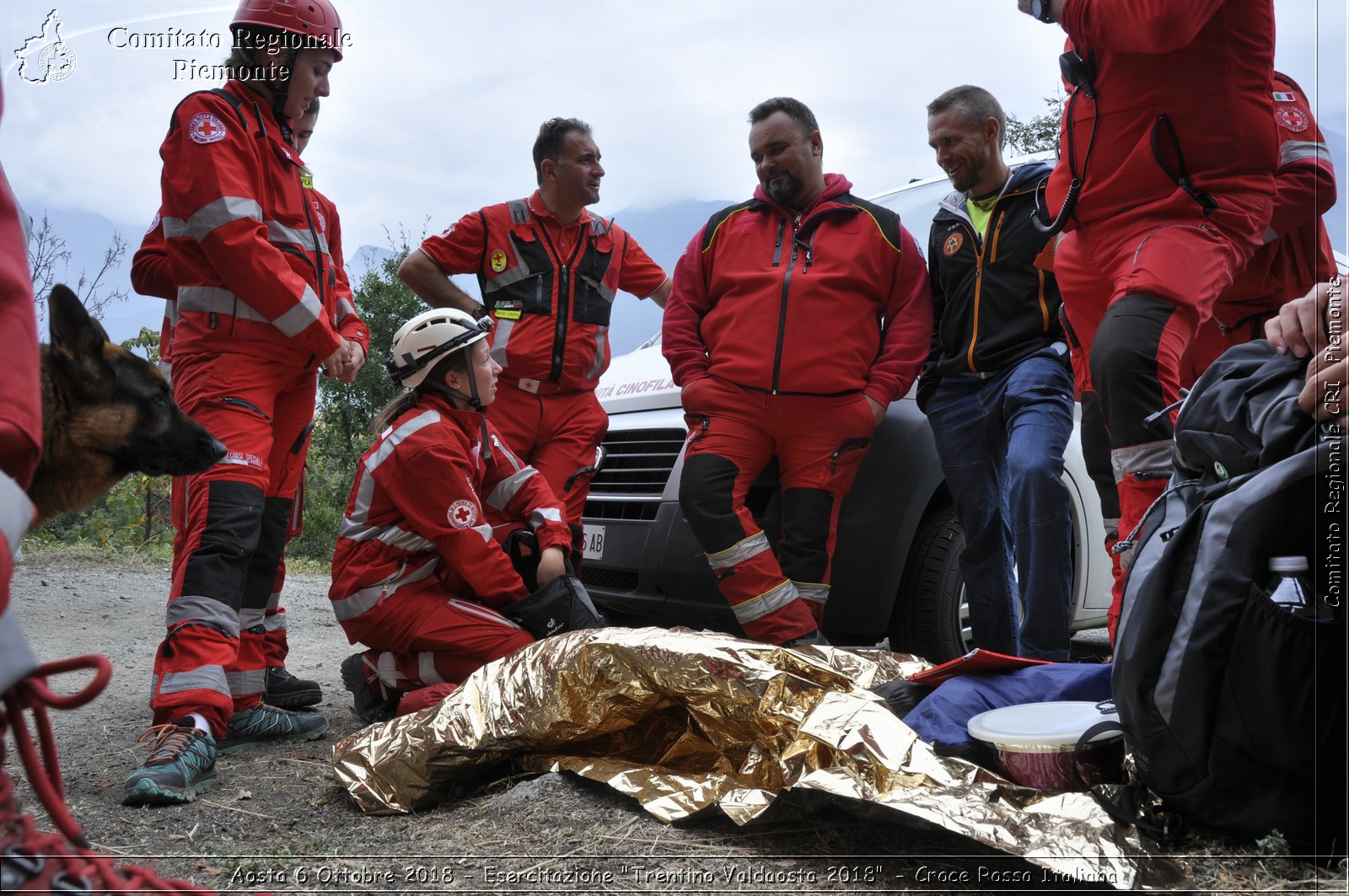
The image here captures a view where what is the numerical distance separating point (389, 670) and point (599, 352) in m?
1.77

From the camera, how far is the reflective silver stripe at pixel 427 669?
11.9ft

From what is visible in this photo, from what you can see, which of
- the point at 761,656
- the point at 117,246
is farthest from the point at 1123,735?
the point at 117,246

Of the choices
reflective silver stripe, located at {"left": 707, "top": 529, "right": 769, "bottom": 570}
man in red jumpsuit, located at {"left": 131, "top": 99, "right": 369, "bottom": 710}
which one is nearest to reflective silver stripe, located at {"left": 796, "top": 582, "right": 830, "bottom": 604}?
reflective silver stripe, located at {"left": 707, "top": 529, "right": 769, "bottom": 570}

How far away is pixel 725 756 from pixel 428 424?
177 centimetres

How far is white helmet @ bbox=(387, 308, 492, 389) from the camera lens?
388cm

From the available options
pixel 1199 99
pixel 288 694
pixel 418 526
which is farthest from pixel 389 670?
pixel 1199 99

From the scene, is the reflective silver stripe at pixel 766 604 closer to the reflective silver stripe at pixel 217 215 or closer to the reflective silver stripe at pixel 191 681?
the reflective silver stripe at pixel 191 681

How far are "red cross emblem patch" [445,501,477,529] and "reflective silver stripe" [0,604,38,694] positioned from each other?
2.66 metres

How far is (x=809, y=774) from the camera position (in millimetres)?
2123

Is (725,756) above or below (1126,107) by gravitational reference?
below

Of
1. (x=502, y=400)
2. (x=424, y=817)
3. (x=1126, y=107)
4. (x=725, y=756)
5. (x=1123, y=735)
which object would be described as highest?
(x=1126, y=107)

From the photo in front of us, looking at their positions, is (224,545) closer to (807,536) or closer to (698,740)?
(698,740)

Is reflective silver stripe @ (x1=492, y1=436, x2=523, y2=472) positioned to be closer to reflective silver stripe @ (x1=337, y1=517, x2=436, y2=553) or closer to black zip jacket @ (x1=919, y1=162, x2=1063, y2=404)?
reflective silver stripe @ (x1=337, y1=517, x2=436, y2=553)

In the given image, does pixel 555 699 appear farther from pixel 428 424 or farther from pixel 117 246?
pixel 117 246
